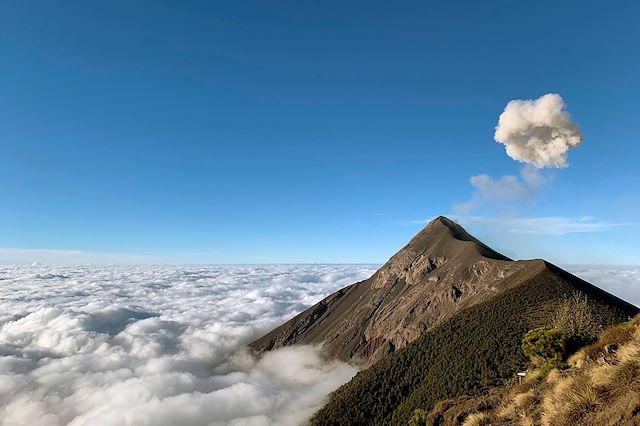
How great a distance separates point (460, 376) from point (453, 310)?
7276 cm

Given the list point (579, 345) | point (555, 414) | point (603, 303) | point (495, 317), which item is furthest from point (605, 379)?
point (603, 303)

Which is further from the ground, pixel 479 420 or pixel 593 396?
pixel 593 396

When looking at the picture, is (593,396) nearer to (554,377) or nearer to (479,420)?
(479,420)

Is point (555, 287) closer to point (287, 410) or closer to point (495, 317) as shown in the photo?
point (495, 317)

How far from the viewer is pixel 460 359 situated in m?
127

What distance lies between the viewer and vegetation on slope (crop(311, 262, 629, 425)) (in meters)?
115

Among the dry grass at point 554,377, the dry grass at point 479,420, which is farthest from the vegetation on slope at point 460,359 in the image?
the dry grass at point 479,420

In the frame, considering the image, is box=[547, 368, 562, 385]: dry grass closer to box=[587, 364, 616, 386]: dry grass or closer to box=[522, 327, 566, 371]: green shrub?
box=[587, 364, 616, 386]: dry grass

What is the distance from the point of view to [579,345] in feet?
114

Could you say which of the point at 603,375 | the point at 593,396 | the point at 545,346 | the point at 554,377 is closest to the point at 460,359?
the point at 545,346

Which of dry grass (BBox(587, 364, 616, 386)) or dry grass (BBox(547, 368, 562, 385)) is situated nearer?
dry grass (BBox(587, 364, 616, 386))

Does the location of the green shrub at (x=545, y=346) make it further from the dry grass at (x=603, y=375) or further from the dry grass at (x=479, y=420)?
the dry grass at (x=603, y=375)

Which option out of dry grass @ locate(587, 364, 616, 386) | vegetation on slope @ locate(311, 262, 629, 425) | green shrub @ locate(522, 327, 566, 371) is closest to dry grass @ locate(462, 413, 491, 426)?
dry grass @ locate(587, 364, 616, 386)

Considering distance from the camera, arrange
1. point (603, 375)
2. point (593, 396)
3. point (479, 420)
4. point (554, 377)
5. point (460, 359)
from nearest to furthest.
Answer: point (593, 396), point (603, 375), point (479, 420), point (554, 377), point (460, 359)
